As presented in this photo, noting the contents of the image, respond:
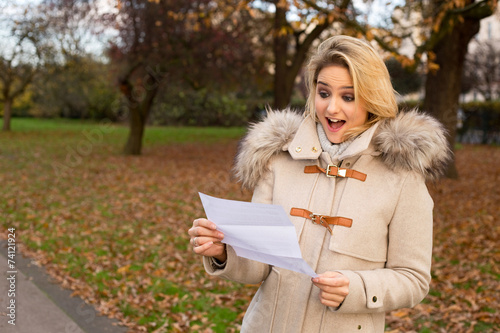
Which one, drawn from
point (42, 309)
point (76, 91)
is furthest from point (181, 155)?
point (76, 91)

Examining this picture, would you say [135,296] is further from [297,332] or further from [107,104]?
[107,104]

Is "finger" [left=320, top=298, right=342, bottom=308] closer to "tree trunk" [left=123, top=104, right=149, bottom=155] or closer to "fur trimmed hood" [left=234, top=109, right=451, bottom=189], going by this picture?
"fur trimmed hood" [left=234, top=109, right=451, bottom=189]

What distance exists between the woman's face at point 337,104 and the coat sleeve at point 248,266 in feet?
1.10

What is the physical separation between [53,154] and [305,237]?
17.5 m

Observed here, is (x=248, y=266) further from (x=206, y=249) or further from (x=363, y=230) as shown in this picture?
(x=363, y=230)

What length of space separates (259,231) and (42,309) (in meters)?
3.91

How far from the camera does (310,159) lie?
199 cm

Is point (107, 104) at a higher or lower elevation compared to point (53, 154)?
higher

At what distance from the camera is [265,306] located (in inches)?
79.0

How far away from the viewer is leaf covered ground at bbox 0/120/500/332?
194 inches

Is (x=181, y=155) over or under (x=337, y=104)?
under

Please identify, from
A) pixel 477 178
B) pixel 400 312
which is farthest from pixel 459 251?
pixel 477 178

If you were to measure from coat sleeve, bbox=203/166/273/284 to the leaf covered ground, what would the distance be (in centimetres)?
81

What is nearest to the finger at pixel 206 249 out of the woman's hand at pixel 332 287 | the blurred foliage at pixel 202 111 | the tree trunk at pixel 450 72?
the woman's hand at pixel 332 287
